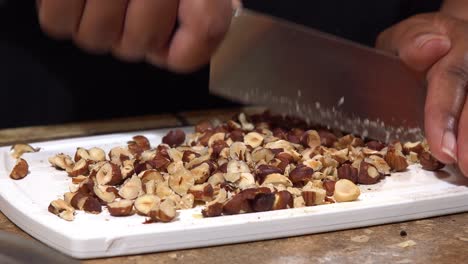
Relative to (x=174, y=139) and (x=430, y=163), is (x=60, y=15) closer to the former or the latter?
(x=174, y=139)

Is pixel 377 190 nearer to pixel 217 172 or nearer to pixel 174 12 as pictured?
pixel 217 172

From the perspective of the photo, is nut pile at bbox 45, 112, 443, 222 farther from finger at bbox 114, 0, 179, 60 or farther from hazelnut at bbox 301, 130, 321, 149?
finger at bbox 114, 0, 179, 60

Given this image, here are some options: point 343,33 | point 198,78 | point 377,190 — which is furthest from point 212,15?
point 343,33

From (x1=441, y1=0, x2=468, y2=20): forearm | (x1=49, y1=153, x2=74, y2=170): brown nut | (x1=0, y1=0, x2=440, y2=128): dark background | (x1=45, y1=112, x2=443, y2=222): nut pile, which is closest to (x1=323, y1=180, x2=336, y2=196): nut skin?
(x1=45, y1=112, x2=443, y2=222): nut pile

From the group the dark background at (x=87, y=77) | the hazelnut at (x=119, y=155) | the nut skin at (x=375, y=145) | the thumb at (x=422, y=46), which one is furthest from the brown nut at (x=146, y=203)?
the dark background at (x=87, y=77)

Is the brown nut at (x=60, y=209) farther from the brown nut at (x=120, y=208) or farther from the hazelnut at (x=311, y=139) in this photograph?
the hazelnut at (x=311, y=139)

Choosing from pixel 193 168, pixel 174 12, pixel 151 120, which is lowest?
pixel 151 120
